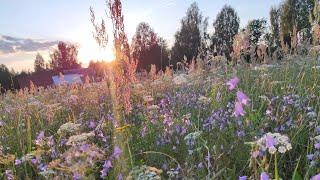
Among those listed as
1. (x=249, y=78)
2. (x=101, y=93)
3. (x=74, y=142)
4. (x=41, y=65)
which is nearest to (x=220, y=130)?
(x=74, y=142)

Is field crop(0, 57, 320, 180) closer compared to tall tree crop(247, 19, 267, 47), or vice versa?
field crop(0, 57, 320, 180)

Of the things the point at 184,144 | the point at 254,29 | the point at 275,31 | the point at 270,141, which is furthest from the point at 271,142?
the point at 254,29

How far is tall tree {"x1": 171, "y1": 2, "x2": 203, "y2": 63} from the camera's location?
50.4 meters

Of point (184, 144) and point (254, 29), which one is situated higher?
point (254, 29)

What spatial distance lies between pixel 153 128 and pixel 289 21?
2742 centimetres

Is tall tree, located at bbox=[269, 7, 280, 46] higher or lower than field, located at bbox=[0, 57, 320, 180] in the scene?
higher

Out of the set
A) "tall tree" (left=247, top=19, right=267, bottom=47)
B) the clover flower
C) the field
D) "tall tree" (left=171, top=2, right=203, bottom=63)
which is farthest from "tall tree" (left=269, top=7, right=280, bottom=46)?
"tall tree" (left=171, top=2, right=203, bottom=63)

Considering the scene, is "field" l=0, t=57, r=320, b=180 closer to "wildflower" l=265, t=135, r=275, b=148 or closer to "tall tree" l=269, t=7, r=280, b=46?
"wildflower" l=265, t=135, r=275, b=148

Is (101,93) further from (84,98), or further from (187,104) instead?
(187,104)

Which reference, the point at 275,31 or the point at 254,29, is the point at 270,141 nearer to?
the point at 275,31

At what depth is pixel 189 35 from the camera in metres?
53.2

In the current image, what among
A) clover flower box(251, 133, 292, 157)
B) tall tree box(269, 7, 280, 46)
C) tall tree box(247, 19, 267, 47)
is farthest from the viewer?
tall tree box(269, 7, 280, 46)

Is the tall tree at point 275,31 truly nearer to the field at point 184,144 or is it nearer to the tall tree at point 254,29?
the tall tree at point 254,29

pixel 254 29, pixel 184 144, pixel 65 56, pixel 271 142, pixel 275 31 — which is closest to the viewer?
pixel 271 142
